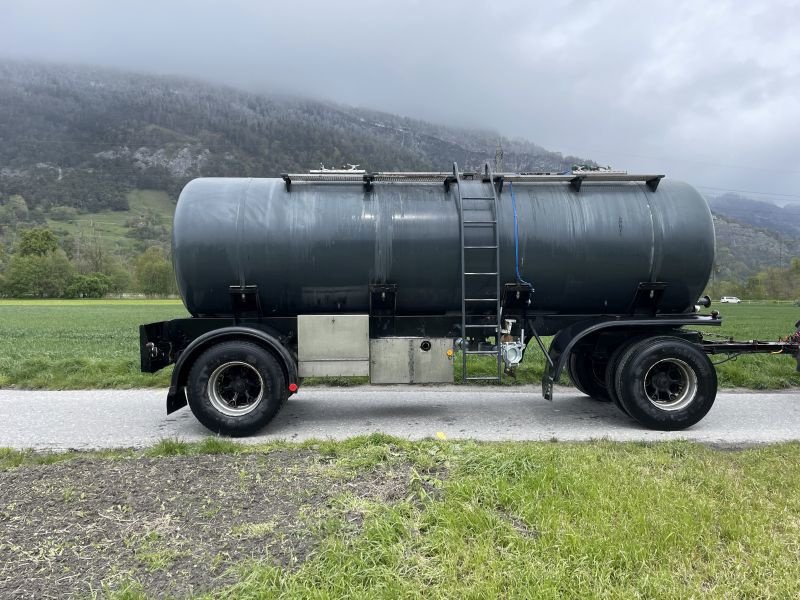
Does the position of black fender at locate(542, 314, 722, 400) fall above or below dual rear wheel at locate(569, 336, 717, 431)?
above

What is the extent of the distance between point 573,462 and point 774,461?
1942mm

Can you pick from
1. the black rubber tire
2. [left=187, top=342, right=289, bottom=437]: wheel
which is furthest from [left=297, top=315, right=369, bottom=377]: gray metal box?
the black rubber tire

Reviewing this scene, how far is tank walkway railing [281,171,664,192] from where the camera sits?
7.47m

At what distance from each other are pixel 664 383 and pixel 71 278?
8891cm

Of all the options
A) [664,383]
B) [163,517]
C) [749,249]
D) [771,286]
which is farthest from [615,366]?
[749,249]

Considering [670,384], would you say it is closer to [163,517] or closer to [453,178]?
[453,178]

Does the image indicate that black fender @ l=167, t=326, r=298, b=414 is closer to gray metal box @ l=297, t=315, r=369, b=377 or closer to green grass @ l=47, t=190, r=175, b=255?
gray metal box @ l=297, t=315, r=369, b=377

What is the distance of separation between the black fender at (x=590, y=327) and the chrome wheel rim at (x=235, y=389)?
12.5 feet

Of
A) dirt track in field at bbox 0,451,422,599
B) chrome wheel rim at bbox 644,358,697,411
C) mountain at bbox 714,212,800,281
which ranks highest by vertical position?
mountain at bbox 714,212,800,281

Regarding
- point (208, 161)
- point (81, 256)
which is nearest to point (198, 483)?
point (81, 256)

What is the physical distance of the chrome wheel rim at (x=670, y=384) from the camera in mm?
7223

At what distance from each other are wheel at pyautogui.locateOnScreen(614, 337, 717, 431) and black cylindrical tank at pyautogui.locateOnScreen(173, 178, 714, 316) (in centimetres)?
Result: 76

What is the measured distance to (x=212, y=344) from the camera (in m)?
7.16

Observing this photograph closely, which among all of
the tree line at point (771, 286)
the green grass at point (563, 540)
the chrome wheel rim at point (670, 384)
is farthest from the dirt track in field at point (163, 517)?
the tree line at point (771, 286)
